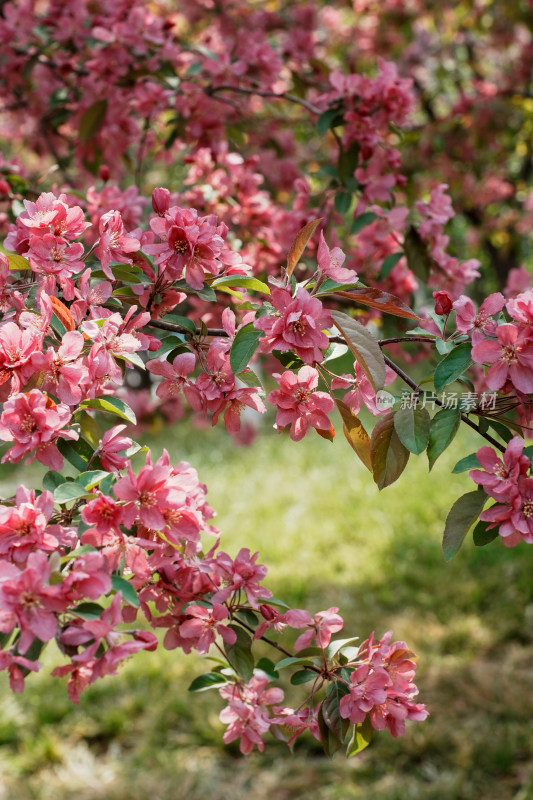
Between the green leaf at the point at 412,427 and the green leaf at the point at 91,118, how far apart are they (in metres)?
1.27

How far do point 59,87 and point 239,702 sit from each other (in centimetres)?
179

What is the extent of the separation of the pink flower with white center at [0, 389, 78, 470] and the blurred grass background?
6.18 ft

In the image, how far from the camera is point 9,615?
0.70 metres

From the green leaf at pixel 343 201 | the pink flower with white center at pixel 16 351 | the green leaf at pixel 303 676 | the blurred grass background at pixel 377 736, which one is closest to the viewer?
the pink flower with white center at pixel 16 351

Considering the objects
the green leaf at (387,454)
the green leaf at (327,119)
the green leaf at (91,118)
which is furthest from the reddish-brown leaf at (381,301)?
the green leaf at (91,118)

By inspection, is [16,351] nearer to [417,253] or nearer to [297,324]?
[297,324]

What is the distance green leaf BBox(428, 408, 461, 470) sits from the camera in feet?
2.78

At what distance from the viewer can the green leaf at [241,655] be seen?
39.4 inches

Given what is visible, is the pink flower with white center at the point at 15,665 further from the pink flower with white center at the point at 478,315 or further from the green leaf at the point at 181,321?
the pink flower with white center at the point at 478,315

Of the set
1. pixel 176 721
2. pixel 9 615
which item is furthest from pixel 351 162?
pixel 176 721

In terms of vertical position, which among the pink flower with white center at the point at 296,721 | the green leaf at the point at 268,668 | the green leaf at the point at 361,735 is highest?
the green leaf at the point at 361,735

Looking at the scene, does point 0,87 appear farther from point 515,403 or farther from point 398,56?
point 398,56
